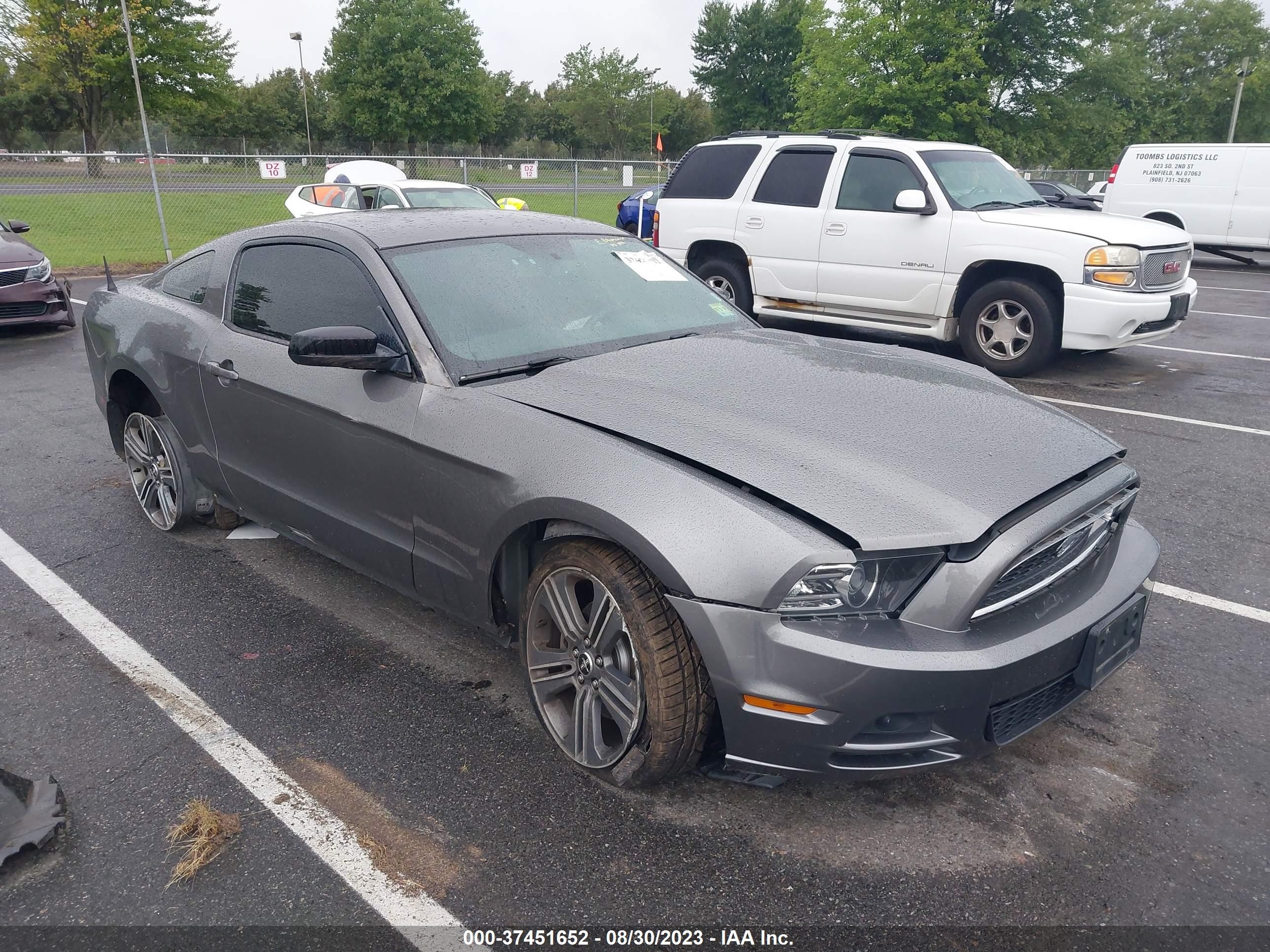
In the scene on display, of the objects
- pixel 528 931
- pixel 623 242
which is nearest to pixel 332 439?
pixel 623 242

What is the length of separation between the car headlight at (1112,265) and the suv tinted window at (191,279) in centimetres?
638

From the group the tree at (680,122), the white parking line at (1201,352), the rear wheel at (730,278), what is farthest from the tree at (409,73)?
the white parking line at (1201,352)

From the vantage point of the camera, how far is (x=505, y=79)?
235ft

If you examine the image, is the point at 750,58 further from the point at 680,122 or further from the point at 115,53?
the point at 115,53

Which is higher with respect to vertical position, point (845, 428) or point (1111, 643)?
point (845, 428)

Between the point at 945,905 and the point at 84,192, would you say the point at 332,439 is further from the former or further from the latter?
the point at 84,192

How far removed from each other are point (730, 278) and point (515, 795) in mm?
7460

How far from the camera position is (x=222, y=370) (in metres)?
3.80

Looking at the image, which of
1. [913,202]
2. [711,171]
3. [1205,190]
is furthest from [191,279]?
[1205,190]

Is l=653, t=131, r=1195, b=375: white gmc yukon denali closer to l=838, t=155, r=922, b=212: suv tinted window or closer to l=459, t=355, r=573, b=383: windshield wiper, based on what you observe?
l=838, t=155, r=922, b=212: suv tinted window

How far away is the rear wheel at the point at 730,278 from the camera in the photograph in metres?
9.28

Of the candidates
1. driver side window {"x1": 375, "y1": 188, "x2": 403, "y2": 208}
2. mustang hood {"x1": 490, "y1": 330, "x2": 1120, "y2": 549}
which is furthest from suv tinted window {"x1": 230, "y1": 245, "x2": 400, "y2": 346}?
driver side window {"x1": 375, "y1": 188, "x2": 403, "y2": 208}

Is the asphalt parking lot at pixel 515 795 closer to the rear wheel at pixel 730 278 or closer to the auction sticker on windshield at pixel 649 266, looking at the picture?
the auction sticker on windshield at pixel 649 266

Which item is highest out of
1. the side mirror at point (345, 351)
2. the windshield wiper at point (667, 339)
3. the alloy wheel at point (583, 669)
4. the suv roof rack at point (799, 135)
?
the suv roof rack at point (799, 135)
